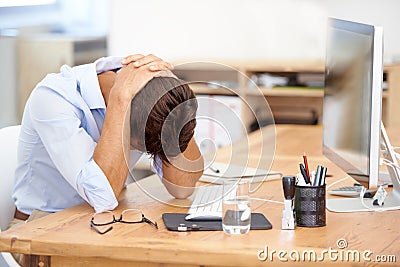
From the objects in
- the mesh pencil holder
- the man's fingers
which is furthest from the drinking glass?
→ the man's fingers

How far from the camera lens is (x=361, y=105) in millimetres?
1887

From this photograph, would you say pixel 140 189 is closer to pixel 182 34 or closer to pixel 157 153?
pixel 157 153

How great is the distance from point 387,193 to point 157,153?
2.08 feet

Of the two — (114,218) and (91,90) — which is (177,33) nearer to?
(91,90)

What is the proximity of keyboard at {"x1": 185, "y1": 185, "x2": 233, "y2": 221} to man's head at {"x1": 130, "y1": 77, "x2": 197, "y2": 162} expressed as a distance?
16 cm

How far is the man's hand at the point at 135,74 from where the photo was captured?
6.33 ft

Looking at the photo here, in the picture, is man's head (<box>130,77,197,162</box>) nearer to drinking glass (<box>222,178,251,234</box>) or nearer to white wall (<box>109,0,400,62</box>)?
drinking glass (<box>222,178,251,234</box>)

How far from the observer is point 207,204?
1.93 metres

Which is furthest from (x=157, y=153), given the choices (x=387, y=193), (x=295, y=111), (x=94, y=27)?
(x=94, y=27)

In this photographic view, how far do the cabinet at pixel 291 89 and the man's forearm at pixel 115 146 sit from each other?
7.35ft

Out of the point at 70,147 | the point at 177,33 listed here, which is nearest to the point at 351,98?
the point at 70,147

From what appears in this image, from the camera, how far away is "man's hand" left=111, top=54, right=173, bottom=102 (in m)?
1.93

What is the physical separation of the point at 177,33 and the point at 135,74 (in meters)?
3.02

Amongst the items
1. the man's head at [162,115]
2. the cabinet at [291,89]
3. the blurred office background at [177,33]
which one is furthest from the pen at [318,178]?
the blurred office background at [177,33]
